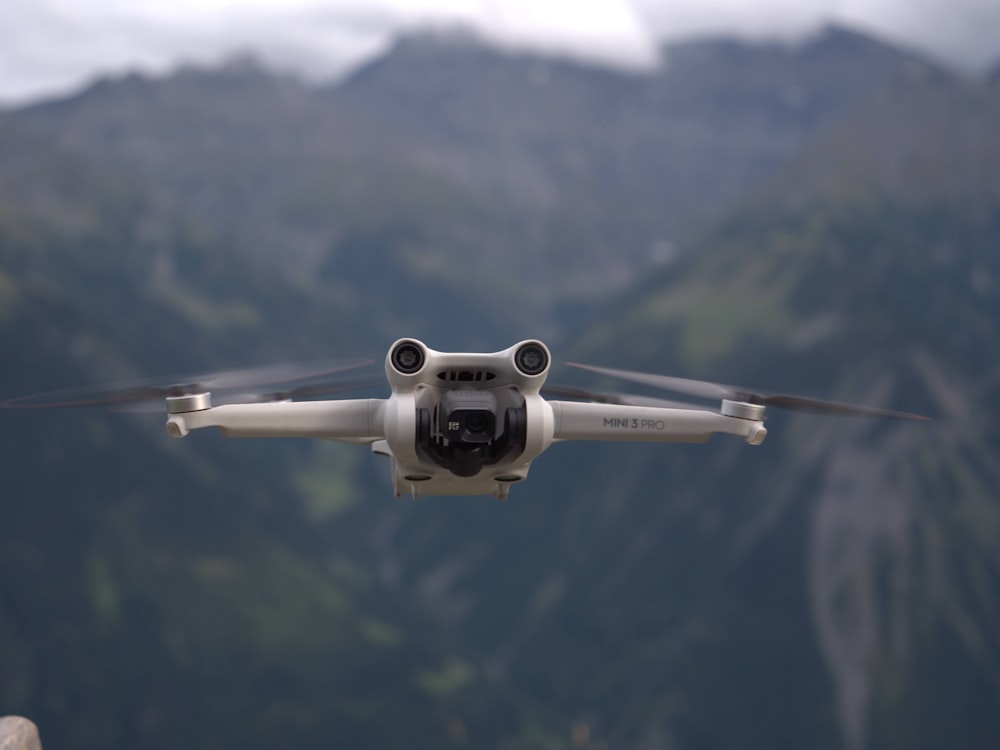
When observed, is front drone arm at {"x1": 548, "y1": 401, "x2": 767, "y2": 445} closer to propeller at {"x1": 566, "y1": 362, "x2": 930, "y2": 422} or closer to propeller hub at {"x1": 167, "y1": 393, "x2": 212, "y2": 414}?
propeller at {"x1": 566, "y1": 362, "x2": 930, "y2": 422}

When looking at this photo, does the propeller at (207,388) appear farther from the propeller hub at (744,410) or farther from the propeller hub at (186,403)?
the propeller hub at (744,410)

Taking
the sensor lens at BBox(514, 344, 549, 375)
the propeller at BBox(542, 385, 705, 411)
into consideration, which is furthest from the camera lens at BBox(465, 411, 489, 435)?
the propeller at BBox(542, 385, 705, 411)

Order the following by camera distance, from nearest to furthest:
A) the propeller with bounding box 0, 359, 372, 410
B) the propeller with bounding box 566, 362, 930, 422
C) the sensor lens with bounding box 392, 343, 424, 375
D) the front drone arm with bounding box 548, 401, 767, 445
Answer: the propeller with bounding box 0, 359, 372, 410
the sensor lens with bounding box 392, 343, 424, 375
the propeller with bounding box 566, 362, 930, 422
the front drone arm with bounding box 548, 401, 767, 445

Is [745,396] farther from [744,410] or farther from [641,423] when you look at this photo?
[641,423]

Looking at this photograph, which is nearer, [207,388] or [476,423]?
[476,423]

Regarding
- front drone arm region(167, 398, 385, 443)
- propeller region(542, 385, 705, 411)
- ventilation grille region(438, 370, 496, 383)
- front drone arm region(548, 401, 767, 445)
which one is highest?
propeller region(542, 385, 705, 411)

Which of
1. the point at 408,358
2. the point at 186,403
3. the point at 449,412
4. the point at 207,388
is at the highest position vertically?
the point at 408,358

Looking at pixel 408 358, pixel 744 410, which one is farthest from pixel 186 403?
pixel 744 410
